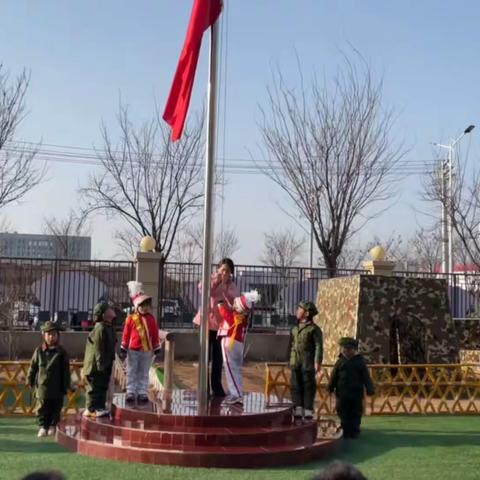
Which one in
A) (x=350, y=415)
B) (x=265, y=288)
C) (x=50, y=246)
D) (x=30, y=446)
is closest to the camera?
(x=30, y=446)

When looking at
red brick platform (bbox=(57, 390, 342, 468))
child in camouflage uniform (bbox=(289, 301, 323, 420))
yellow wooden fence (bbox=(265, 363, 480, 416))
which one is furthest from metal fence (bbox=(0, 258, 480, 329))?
red brick platform (bbox=(57, 390, 342, 468))

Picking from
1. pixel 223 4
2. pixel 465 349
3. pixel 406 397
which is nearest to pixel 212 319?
pixel 223 4

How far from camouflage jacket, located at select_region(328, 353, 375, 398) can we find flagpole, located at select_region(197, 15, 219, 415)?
185cm

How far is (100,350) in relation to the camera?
331 inches

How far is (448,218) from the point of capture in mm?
23297

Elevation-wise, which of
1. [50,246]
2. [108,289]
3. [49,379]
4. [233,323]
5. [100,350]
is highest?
[50,246]

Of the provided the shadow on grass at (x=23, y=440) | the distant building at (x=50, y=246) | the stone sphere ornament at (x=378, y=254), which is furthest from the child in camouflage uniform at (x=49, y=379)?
the distant building at (x=50, y=246)

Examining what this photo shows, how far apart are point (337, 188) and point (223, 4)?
1265 cm

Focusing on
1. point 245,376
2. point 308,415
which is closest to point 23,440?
point 308,415

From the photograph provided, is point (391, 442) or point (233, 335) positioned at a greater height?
point (233, 335)

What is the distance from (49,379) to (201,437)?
2218 mm

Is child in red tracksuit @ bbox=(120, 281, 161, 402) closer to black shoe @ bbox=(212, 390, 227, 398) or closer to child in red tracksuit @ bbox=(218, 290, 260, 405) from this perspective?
child in red tracksuit @ bbox=(218, 290, 260, 405)

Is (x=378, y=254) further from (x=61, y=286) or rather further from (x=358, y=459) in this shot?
(x=358, y=459)

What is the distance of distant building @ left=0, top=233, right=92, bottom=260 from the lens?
40156 millimetres
